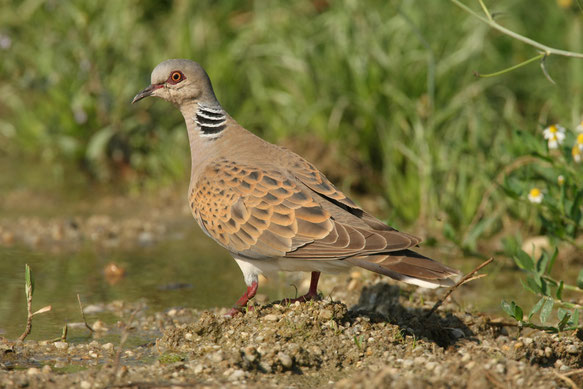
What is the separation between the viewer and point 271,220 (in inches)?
171

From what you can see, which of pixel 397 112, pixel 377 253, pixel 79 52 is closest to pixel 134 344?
pixel 377 253

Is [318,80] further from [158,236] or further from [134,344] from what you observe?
[134,344]

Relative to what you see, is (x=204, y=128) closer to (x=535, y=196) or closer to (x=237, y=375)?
(x=237, y=375)

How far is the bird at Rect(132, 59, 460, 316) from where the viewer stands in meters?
3.98

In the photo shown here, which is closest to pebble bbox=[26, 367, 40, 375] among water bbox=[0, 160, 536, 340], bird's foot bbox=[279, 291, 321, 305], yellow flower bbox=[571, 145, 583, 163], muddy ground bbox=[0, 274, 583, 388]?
muddy ground bbox=[0, 274, 583, 388]

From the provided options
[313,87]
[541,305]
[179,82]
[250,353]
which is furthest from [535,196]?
[313,87]

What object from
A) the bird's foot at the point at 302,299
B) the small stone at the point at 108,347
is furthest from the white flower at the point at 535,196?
the small stone at the point at 108,347

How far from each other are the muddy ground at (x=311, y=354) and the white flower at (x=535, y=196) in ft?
2.72

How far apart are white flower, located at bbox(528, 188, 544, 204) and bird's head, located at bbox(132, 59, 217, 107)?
2.17 m

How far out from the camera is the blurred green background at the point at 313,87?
23.7ft

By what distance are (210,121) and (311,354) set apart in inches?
74.0

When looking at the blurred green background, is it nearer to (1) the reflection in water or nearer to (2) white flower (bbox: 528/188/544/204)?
(1) the reflection in water

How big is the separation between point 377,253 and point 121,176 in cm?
523

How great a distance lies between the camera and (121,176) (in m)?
8.64
